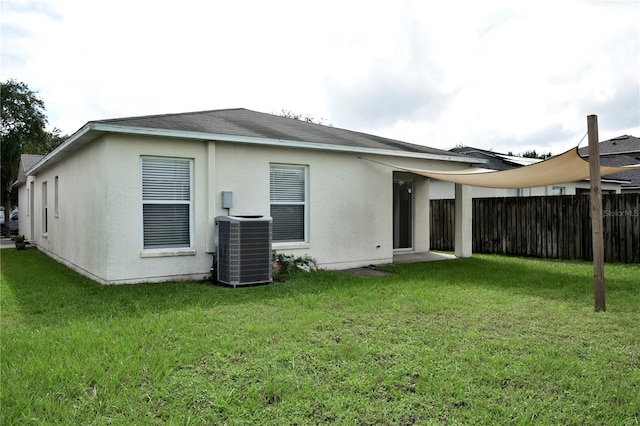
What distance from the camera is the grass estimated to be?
3.11 m

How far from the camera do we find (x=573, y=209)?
38.9 ft

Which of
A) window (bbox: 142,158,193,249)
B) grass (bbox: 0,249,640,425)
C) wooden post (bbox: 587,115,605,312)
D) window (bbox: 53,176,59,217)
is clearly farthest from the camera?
window (bbox: 53,176,59,217)

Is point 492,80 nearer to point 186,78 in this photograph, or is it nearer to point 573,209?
point 573,209

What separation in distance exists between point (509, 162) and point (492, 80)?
741 cm

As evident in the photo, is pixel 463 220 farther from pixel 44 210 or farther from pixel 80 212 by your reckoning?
pixel 44 210

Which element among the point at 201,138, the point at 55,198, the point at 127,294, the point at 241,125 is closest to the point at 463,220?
the point at 241,125

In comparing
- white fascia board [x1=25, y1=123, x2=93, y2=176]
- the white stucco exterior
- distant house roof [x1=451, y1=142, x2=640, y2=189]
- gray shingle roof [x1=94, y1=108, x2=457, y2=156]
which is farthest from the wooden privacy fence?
white fascia board [x1=25, y1=123, x2=93, y2=176]

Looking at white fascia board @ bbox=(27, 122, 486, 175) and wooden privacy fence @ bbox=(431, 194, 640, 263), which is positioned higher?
white fascia board @ bbox=(27, 122, 486, 175)

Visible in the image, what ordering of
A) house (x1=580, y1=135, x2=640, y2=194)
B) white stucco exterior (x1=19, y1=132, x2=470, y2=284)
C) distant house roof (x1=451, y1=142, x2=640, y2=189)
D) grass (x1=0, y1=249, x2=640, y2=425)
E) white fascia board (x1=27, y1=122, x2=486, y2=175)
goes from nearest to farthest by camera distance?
grass (x1=0, y1=249, x2=640, y2=425) → white fascia board (x1=27, y1=122, x2=486, y2=175) → white stucco exterior (x1=19, y1=132, x2=470, y2=284) → distant house roof (x1=451, y1=142, x2=640, y2=189) → house (x1=580, y1=135, x2=640, y2=194)

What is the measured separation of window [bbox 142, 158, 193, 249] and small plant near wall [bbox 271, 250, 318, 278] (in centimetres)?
165

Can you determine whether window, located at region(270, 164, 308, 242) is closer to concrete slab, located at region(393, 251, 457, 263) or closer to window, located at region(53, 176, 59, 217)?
concrete slab, located at region(393, 251, 457, 263)

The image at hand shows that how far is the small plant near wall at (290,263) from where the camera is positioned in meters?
8.64

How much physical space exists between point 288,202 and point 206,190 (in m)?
1.77

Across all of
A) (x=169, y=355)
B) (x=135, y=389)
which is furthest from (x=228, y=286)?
(x=135, y=389)
